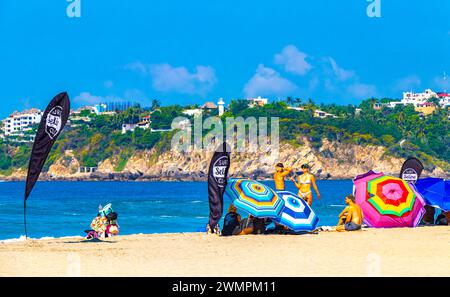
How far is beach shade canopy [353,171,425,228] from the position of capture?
19.4m

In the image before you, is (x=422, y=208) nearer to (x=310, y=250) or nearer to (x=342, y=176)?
(x=310, y=250)

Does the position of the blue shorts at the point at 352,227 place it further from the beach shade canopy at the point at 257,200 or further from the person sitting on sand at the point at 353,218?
the beach shade canopy at the point at 257,200

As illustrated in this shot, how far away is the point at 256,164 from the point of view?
150750 mm

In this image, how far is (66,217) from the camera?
45438 millimetres

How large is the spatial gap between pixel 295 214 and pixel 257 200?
101 centimetres

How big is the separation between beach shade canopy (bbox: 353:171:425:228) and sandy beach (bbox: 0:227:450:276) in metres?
0.60

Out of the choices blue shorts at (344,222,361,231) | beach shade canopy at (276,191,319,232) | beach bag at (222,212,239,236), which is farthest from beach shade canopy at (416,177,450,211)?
beach bag at (222,212,239,236)

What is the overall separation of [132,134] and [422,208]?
15034 cm

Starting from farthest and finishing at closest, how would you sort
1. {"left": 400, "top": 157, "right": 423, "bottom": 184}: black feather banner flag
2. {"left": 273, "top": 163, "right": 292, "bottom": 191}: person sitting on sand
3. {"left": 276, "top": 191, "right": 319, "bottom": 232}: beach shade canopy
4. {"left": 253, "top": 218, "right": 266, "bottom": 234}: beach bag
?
{"left": 400, "top": 157, "right": 423, "bottom": 184}: black feather banner flag → {"left": 273, "top": 163, "right": 292, "bottom": 191}: person sitting on sand → {"left": 253, "top": 218, "right": 266, "bottom": 234}: beach bag → {"left": 276, "top": 191, "right": 319, "bottom": 232}: beach shade canopy

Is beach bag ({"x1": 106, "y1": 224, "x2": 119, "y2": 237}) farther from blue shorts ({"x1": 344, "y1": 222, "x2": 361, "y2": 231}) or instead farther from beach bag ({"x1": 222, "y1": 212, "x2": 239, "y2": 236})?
blue shorts ({"x1": 344, "y1": 222, "x2": 361, "y2": 231})

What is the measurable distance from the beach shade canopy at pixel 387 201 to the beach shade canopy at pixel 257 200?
251 centimetres

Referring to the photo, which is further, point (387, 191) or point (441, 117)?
point (441, 117)

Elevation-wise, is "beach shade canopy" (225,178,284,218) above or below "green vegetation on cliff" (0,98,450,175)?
below
